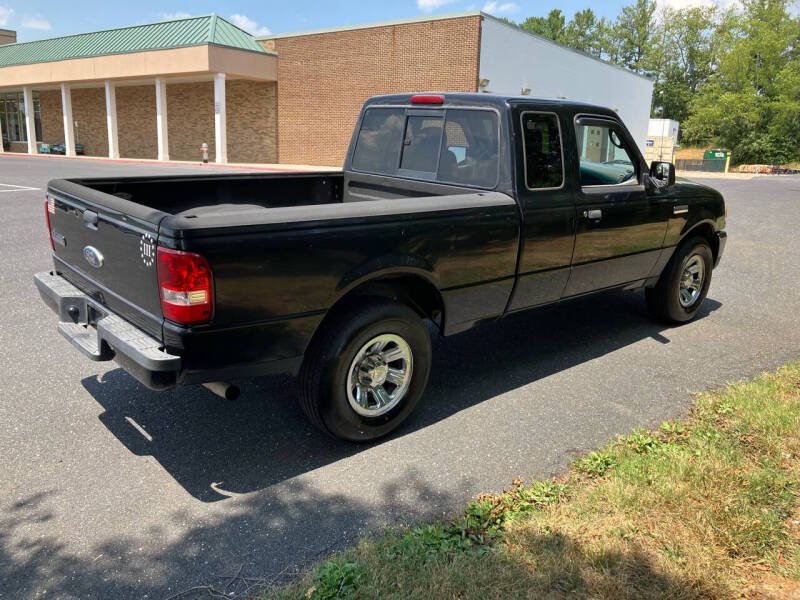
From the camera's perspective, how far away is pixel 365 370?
12.7ft

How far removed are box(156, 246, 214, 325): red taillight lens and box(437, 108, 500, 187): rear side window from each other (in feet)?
7.40

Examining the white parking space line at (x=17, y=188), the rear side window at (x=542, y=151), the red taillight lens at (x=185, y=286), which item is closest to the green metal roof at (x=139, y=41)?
the white parking space line at (x=17, y=188)

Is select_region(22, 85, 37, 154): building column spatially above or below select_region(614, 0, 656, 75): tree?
below

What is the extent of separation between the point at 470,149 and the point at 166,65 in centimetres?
3168

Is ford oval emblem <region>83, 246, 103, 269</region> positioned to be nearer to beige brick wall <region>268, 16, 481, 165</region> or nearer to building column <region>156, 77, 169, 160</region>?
beige brick wall <region>268, 16, 481, 165</region>

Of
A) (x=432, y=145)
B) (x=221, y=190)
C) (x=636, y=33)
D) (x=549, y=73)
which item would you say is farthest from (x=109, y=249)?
(x=636, y=33)

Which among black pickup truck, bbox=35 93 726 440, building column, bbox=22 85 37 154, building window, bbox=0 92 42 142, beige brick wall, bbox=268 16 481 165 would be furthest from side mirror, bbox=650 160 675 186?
building window, bbox=0 92 42 142

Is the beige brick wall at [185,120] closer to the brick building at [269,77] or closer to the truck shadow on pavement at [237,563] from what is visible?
the brick building at [269,77]

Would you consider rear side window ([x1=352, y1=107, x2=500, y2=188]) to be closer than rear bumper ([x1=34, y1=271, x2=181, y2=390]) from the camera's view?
No

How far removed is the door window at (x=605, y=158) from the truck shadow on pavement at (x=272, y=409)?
1.49 metres

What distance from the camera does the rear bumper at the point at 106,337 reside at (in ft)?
10.4

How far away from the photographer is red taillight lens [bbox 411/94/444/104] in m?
4.93

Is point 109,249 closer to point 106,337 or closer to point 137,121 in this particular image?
Answer: point 106,337

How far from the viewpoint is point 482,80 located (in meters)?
27.5
